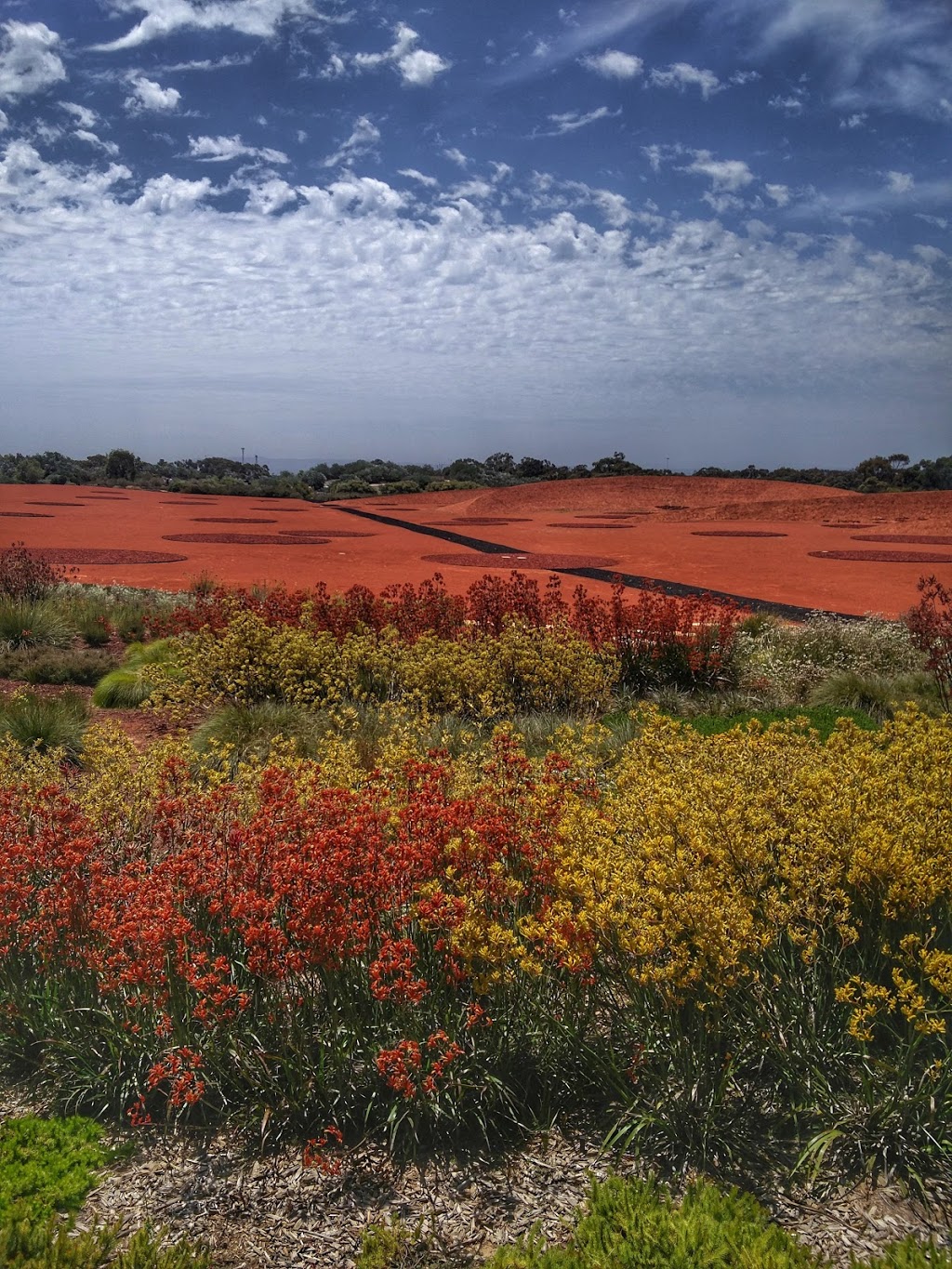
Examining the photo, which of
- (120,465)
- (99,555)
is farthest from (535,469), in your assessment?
(99,555)

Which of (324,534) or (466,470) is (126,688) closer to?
(324,534)

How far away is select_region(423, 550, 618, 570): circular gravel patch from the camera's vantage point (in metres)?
21.1

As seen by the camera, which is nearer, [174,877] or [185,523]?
[174,877]

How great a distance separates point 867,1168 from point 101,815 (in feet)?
11.2

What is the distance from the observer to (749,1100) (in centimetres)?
305

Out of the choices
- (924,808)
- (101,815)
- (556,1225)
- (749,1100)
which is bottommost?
(556,1225)

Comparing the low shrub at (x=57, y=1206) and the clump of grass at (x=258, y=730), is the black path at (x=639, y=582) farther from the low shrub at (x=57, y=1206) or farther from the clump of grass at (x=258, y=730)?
the low shrub at (x=57, y=1206)

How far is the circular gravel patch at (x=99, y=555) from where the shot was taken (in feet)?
68.6

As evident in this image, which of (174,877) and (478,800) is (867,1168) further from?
(174,877)

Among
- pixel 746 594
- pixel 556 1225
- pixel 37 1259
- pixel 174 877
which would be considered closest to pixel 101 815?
pixel 174 877

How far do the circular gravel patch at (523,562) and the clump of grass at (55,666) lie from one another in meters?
11.4

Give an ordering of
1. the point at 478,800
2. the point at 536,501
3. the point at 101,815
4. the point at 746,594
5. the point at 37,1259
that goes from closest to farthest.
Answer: the point at 37,1259 → the point at 478,800 → the point at 101,815 → the point at 746,594 → the point at 536,501

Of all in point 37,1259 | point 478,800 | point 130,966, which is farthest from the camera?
point 478,800

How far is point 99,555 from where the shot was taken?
72.5 ft
